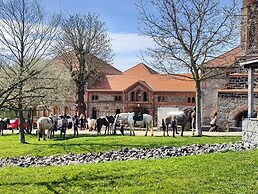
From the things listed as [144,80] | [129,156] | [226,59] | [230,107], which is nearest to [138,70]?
[144,80]

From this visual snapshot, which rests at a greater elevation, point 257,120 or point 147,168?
point 257,120

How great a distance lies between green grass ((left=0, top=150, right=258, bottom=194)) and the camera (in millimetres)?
7824

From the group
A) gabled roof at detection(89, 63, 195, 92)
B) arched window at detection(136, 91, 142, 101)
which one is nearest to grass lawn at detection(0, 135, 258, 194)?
gabled roof at detection(89, 63, 195, 92)

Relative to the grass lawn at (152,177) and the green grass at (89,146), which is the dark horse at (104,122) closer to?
the green grass at (89,146)

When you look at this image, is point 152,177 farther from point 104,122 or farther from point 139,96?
point 139,96

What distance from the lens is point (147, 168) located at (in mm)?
9938

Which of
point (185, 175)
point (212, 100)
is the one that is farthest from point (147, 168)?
point (212, 100)

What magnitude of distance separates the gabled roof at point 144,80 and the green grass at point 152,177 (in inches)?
1217

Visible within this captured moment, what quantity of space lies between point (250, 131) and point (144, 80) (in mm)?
31544

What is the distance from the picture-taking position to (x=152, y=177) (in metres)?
8.79

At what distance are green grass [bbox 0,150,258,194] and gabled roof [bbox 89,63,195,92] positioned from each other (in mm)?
30919

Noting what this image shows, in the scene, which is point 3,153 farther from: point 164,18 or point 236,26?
point 236,26

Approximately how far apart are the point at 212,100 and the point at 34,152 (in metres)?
20.0

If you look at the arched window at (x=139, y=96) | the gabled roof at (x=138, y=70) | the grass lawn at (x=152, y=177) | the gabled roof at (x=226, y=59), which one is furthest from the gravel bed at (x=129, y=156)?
the gabled roof at (x=138, y=70)
